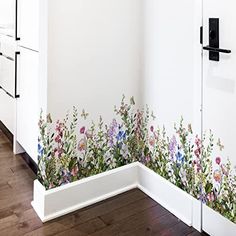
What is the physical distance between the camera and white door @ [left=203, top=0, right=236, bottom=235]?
5.13 ft

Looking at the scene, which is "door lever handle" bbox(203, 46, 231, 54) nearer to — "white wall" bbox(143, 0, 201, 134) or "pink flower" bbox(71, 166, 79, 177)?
→ "white wall" bbox(143, 0, 201, 134)

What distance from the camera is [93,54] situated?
2039 mm

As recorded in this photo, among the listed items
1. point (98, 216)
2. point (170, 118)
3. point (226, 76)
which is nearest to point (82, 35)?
point (170, 118)

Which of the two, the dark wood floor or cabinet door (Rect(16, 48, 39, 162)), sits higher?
cabinet door (Rect(16, 48, 39, 162))

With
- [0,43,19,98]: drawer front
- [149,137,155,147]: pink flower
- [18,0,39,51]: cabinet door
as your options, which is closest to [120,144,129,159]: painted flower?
[149,137,155,147]: pink flower

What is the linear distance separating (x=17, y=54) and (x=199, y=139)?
1.59 meters

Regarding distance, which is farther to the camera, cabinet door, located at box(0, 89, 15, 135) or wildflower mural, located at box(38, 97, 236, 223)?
cabinet door, located at box(0, 89, 15, 135)

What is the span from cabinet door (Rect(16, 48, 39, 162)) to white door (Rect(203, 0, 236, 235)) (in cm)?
111

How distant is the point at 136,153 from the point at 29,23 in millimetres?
1171

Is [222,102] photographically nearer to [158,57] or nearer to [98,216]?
[158,57]

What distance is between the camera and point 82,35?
1970mm

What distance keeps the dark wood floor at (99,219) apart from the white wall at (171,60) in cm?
55

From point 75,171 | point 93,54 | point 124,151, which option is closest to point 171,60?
point 93,54

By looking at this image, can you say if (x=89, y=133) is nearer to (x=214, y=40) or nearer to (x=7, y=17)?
(x=214, y=40)
